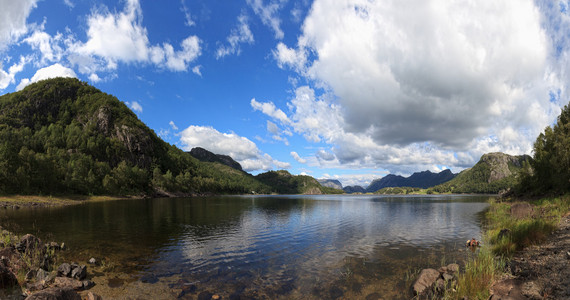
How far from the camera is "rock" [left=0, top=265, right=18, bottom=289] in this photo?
16125 millimetres

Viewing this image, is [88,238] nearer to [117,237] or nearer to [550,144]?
[117,237]

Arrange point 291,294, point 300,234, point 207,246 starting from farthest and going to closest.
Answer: point 300,234, point 207,246, point 291,294

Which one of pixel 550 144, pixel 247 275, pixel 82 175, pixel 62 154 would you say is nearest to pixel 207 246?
pixel 247 275

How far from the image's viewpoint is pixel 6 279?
53.7 feet

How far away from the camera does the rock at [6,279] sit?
16125mm

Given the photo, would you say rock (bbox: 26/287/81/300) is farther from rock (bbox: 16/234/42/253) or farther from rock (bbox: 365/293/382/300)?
rock (bbox: 365/293/382/300)

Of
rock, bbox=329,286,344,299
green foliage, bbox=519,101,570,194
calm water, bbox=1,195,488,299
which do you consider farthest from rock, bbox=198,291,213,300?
green foliage, bbox=519,101,570,194

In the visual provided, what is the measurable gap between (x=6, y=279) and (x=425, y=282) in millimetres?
28132

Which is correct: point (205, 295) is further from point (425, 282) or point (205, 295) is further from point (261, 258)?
point (425, 282)

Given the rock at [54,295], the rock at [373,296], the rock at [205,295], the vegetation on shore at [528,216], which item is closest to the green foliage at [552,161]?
the vegetation on shore at [528,216]

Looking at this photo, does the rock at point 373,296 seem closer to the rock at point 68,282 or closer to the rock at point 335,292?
the rock at point 335,292

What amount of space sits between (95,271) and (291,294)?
56.3 feet

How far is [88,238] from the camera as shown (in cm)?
3481

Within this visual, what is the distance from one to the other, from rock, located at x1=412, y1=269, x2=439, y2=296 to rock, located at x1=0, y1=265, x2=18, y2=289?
2701 centimetres
